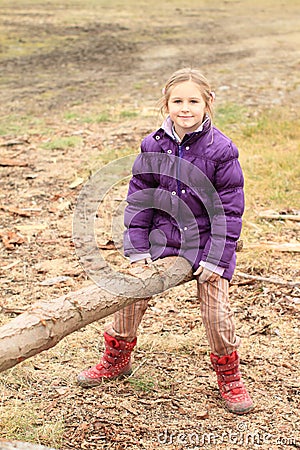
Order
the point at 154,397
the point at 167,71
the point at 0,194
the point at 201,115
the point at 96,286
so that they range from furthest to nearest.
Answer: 1. the point at 167,71
2. the point at 0,194
3. the point at 154,397
4. the point at 201,115
5. the point at 96,286

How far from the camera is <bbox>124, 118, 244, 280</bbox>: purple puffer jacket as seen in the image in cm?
→ 355

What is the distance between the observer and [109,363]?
13.0ft

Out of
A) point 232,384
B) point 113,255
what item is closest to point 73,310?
point 232,384

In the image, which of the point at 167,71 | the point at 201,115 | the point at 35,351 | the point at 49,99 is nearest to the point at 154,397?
the point at 35,351

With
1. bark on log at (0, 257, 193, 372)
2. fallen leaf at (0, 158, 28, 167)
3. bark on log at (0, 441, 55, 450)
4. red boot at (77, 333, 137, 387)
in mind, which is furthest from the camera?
fallen leaf at (0, 158, 28, 167)

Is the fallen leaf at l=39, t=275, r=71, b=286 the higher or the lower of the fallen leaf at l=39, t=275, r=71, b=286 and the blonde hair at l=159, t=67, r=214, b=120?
the lower

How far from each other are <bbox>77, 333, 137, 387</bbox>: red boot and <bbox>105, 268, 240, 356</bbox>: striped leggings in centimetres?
19

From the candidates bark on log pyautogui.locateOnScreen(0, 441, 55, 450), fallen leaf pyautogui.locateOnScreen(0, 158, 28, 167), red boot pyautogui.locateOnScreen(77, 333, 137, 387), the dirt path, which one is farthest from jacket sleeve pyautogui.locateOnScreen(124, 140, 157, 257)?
fallen leaf pyautogui.locateOnScreen(0, 158, 28, 167)

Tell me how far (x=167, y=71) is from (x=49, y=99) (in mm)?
2872

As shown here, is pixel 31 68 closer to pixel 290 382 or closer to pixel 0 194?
pixel 0 194

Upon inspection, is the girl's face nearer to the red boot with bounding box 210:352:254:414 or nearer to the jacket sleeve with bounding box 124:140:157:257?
the jacket sleeve with bounding box 124:140:157:257

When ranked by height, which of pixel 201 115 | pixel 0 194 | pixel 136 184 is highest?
pixel 201 115

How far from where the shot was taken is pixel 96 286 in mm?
3279

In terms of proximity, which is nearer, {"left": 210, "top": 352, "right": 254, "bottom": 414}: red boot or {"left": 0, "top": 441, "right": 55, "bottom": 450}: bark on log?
{"left": 0, "top": 441, "right": 55, "bottom": 450}: bark on log
